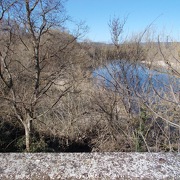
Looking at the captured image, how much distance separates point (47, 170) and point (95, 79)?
5634mm

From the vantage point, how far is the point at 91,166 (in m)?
1.06

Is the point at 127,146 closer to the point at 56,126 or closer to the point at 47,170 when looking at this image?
the point at 56,126

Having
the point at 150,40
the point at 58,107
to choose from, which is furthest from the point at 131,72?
the point at 58,107

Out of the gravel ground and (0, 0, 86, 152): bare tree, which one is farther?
(0, 0, 86, 152): bare tree

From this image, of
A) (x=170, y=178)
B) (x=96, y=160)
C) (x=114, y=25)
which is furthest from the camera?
(x=114, y=25)

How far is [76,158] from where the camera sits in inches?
44.6

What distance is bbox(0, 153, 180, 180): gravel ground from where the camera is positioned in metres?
1.00

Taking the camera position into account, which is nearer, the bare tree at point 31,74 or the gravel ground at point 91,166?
the gravel ground at point 91,166

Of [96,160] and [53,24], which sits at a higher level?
[53,24]

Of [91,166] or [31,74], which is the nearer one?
[91,166]

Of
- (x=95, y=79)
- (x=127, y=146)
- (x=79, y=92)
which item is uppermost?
(x=95, y=79)

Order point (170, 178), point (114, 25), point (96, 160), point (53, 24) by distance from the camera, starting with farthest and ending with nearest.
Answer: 1. point (53, 24)
2. point (114, 25)
3. point (96, 160)
4. point (170, 178)

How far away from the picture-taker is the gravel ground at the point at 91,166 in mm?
999

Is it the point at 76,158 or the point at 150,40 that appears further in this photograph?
the point at 150,40
